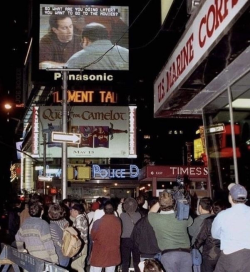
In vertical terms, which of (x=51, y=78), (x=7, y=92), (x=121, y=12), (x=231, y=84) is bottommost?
(x=231, y=84)

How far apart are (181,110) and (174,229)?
4.66 m

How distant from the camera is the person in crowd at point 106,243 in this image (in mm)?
9555

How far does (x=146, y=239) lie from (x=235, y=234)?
2882 mm

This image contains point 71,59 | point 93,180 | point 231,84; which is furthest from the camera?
point 93,180

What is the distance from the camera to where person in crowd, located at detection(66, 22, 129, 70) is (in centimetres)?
3612

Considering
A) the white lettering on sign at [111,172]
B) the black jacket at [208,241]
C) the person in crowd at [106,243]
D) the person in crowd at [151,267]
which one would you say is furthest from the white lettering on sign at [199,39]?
the white lettering on sign at [111,172]

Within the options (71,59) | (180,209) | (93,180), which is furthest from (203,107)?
(93,180)

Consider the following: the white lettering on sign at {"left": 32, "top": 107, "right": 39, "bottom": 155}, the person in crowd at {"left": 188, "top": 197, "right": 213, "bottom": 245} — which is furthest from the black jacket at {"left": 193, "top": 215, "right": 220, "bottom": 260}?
the white lettering on sign at {"left": 32, "top": 107, "right": 39, "bottom": 155}

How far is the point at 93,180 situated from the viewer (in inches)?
1545

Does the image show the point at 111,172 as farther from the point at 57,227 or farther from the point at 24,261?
the point at 24,261

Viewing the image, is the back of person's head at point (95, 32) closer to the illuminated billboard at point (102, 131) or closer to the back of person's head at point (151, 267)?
the illuminated billboard at point (102, 131)

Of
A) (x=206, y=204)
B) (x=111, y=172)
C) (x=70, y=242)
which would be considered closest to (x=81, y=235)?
(x=70, y=242)

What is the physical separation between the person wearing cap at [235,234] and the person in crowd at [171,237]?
39.5 inches

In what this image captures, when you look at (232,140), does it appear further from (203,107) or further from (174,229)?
(174,229)
